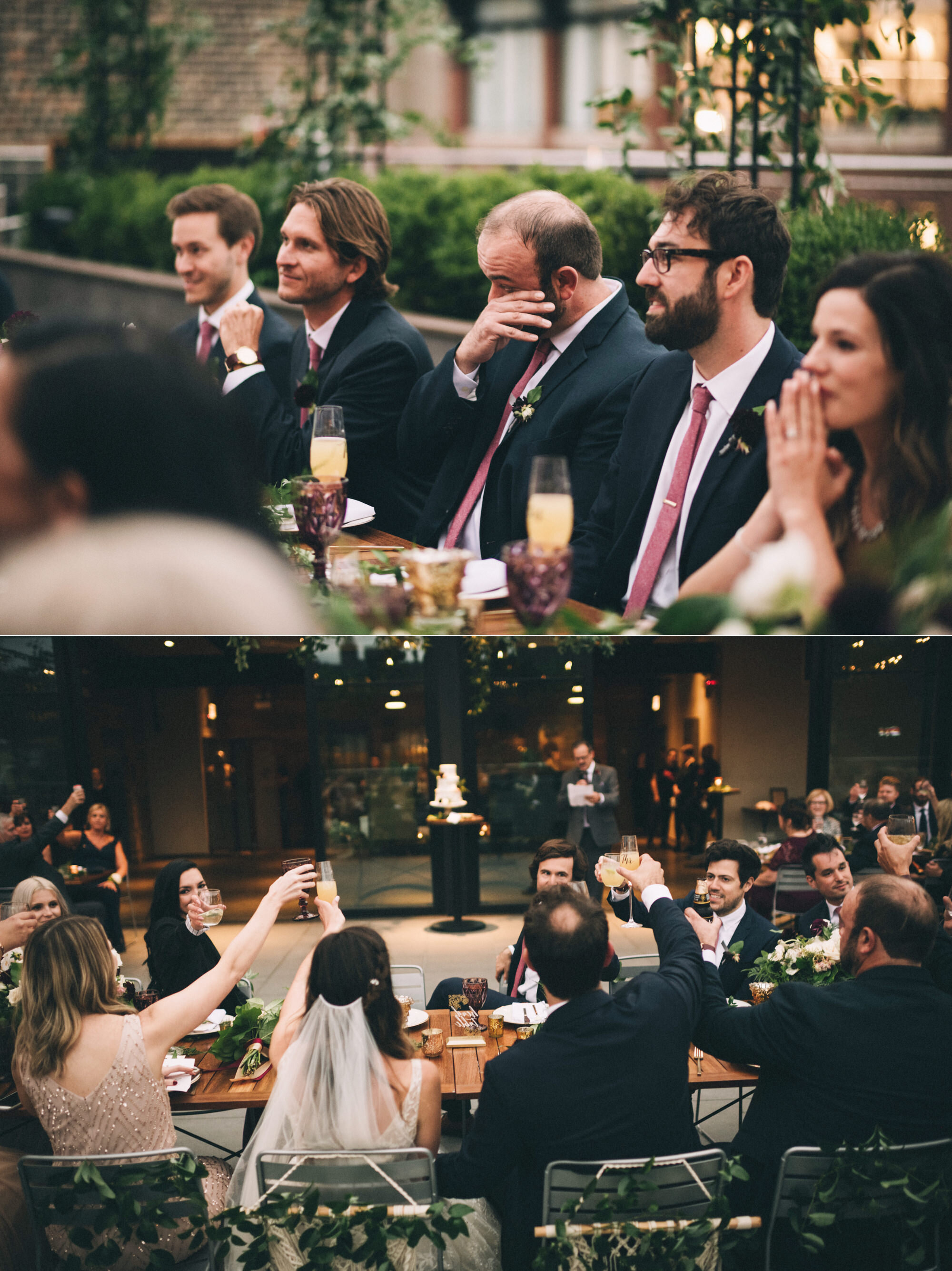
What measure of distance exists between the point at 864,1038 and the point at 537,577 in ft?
4.46

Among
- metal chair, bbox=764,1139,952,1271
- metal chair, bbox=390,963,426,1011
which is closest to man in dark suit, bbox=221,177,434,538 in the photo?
metal chair, bbox=390,963,426,1011

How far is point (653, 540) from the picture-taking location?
2.10 m

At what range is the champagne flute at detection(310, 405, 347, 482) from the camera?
2145mm

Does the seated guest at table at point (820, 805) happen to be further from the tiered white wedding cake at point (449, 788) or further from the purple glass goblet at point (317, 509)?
the purple glass goblet at point (317, 509)

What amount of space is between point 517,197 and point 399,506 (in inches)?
31.7

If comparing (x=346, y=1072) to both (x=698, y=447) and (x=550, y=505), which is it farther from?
(x=698, y=447)

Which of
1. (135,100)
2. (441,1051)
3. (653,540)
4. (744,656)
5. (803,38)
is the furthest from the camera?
(135,100)

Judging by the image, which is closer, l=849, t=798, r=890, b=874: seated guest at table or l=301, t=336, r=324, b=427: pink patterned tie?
l=849, t=798, r=890, b=874: seated guest at table

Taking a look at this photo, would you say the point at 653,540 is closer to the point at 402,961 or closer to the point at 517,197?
the point at 517,197

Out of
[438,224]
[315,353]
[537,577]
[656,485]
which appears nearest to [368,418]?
[315,353]

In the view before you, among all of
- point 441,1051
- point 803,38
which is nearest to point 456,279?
point 803,38

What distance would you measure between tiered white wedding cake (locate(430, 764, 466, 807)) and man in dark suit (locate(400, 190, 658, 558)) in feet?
1.57

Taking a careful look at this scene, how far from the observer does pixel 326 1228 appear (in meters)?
2.32

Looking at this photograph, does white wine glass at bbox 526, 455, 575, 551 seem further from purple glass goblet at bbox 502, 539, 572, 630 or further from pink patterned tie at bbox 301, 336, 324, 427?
pink patterned tie at bbox 301, 336, 324, 427
